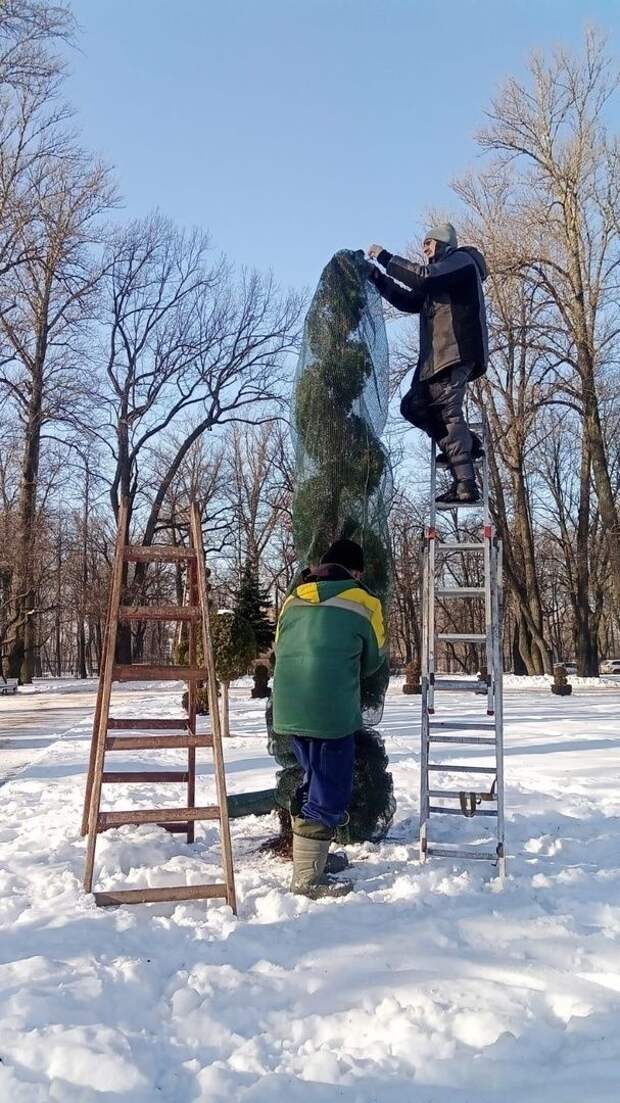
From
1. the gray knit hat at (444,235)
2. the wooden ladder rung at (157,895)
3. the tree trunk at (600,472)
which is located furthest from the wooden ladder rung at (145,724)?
the tree trunk at (600,472)

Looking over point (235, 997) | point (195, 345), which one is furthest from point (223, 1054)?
point (195, 345)

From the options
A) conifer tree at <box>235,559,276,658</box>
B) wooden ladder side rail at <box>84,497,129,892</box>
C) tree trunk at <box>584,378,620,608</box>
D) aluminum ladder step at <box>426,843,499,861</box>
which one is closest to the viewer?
wooden ladder side rail at <box>84,497,129,892</box>

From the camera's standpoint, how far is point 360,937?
3.64m

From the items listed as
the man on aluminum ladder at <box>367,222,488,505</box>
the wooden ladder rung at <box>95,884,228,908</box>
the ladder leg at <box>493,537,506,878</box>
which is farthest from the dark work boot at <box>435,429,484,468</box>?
the wooden ladder rung at <box>95,884,228,908</box>

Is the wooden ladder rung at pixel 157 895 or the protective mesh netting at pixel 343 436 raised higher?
the protective mesh netting at pixel 343 436

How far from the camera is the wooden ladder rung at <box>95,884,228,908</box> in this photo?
153 inches

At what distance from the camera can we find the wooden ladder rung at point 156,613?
4.63 m

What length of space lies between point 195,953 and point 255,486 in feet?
126

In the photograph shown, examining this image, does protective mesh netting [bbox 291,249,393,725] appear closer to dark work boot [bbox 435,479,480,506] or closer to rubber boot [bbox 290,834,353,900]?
dark work boot [bbox 435,479,480,506]

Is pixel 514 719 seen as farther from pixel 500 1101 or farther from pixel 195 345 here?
pixel 195 345

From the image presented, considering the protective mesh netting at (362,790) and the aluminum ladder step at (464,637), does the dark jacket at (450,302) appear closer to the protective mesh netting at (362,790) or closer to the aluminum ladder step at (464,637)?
the aluminum ladder step at (464,637)

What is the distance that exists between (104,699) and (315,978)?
1892mm

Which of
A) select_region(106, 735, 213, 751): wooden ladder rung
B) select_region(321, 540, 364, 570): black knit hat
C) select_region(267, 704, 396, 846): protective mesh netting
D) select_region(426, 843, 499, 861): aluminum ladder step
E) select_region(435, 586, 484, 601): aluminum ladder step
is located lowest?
select_region(426, 843, 499, 861): aluminum ladder step

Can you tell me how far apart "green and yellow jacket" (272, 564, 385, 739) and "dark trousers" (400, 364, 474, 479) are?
49.5 inches
